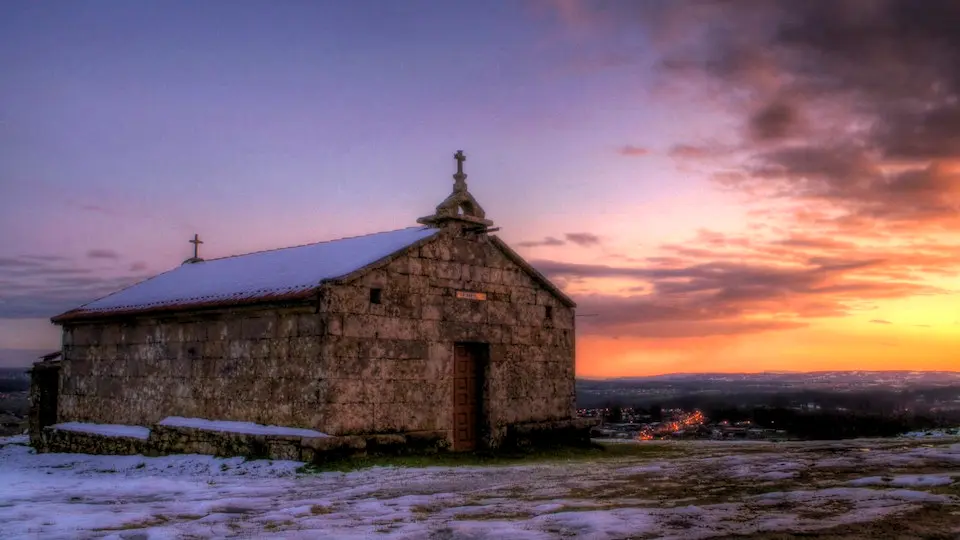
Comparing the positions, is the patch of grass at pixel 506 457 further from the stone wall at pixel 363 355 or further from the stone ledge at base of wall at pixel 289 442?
the stone wall at pixel 363 355

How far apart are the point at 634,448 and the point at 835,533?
1403 cm

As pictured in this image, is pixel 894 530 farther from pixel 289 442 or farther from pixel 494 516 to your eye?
pixel 289 442

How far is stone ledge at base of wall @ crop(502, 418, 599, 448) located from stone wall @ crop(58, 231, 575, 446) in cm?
20

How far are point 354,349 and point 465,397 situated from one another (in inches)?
144

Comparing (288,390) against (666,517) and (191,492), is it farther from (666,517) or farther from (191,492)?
(666,517)

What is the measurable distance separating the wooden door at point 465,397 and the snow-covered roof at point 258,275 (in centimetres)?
302

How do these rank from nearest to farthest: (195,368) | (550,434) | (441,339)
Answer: (441,339) < (195,368) < (550,434)

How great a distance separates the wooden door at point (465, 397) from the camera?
1898 centimetres

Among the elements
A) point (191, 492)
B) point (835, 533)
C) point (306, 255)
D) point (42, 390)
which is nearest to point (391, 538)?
point (835, 533)

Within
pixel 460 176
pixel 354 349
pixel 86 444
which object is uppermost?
pixel 460 176

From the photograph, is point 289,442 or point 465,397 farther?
point 465,397

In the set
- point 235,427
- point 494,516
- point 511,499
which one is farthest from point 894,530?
point 235,427

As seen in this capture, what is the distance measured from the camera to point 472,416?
63.6 feet

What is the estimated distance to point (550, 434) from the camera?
68.6 ft
